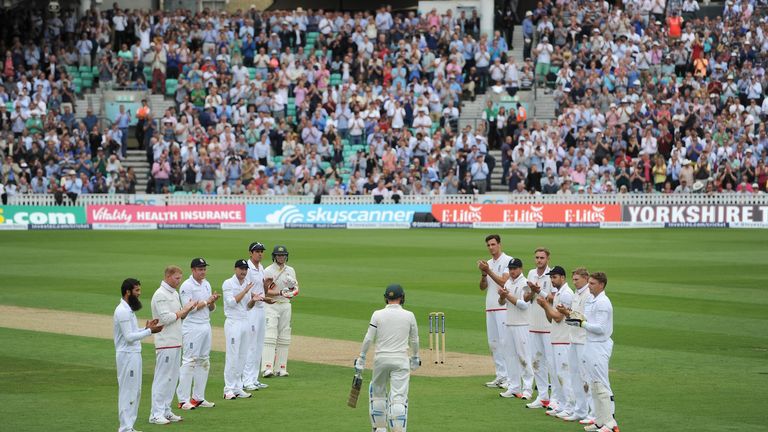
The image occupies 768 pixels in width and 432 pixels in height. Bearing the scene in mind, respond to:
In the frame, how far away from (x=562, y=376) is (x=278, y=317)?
194 inches

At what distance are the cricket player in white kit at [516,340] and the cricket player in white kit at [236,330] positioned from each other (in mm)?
3725

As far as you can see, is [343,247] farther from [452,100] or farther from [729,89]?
[729,89]

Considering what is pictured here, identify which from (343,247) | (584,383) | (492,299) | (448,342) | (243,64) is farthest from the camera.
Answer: (243,64)

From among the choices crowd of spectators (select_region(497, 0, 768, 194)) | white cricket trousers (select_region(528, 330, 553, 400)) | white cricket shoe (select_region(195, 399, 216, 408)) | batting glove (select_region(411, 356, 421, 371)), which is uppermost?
crowd of spectators (select_region(497, 0, 768, 194))

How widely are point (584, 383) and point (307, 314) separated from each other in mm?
10479

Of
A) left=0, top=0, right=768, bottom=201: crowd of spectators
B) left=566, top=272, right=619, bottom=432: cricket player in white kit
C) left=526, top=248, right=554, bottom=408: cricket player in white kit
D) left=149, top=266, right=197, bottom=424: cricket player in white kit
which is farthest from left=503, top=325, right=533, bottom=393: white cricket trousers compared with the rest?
left=0, top=0, right=768, bottom=201: crowd of spectators

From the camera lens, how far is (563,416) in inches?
647

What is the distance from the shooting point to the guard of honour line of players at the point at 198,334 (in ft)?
48.3

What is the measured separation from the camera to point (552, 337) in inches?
653

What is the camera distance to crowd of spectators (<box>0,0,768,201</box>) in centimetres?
4478

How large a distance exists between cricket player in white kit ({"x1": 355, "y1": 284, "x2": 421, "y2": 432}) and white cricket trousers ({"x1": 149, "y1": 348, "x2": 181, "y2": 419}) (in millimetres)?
2909

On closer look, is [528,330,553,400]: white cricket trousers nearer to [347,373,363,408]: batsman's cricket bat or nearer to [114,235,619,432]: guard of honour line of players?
[114,235,619,432]: guard of honour line of players

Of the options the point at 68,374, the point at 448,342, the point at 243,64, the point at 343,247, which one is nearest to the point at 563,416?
the point at 448,342

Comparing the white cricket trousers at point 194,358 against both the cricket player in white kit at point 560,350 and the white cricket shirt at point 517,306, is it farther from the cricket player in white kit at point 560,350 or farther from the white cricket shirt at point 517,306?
the cricket player in white kit at point 560,350
